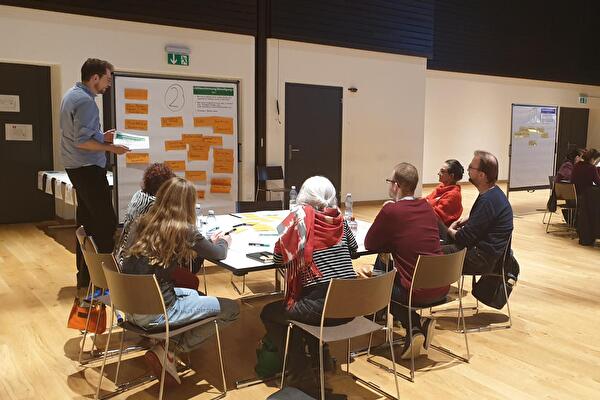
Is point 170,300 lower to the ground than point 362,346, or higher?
higher

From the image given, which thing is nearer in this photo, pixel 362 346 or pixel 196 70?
pixel 362 346

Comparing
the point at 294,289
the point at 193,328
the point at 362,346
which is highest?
the point at 294,289

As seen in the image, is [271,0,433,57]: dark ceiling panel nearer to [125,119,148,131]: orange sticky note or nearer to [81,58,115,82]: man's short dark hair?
[125,119,148,131]: orange sticky note

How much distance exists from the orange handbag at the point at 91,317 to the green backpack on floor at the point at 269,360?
41.7 inches

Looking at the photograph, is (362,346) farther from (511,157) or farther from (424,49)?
(424,49)

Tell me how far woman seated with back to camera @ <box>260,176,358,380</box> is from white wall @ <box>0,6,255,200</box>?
531 centimetres

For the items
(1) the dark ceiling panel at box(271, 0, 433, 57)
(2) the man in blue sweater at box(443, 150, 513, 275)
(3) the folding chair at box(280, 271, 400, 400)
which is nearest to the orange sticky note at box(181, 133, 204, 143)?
(1) the dark ceiling panel at box(271, 0, 433, 57)

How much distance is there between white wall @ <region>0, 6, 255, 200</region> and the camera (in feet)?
22.5

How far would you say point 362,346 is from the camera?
3783 millimetres

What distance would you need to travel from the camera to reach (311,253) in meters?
2.89

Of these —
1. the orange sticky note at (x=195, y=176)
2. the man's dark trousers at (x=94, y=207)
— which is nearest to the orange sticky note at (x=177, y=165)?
the orange sticky note at (x=195, y=176)

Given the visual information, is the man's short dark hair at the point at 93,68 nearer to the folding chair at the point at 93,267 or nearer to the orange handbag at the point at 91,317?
the folding chair at the point at 93,267

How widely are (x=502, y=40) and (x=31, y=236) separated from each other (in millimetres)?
11333

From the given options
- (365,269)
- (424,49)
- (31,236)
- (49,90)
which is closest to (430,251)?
(365,269)
